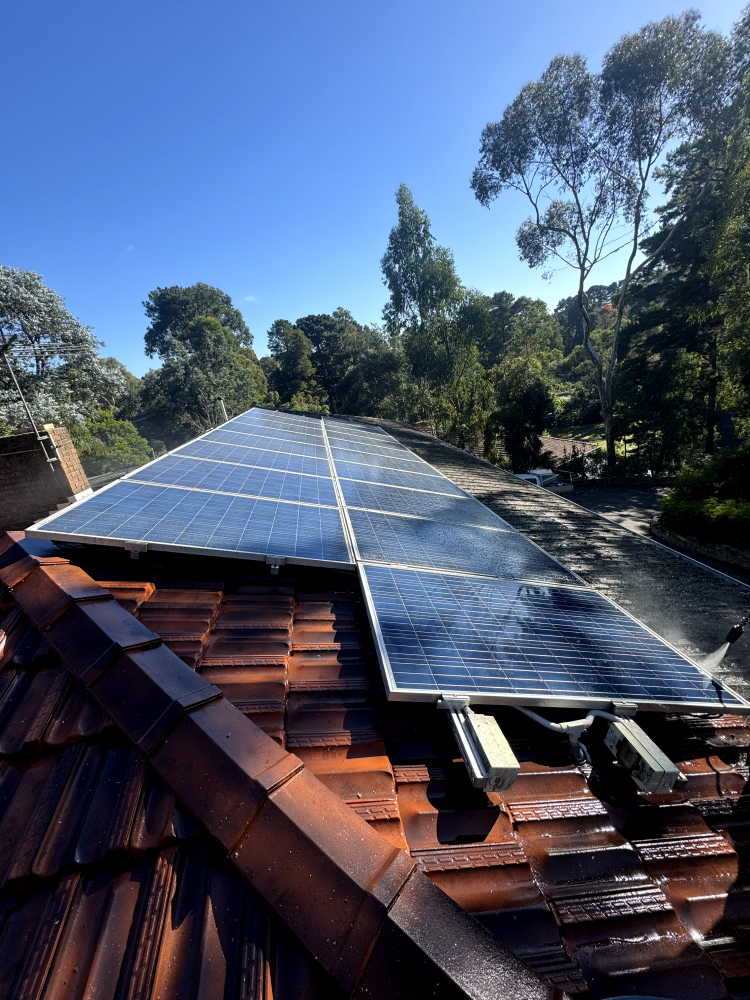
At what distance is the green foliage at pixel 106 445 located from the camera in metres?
26.2

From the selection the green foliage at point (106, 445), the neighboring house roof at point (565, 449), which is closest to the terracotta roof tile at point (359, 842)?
the neighboring house roof at point (565, 449)

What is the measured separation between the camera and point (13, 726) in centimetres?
192

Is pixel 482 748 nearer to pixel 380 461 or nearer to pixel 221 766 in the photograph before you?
pixel 221 766

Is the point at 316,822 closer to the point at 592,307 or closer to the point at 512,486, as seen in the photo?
the point at 512,486

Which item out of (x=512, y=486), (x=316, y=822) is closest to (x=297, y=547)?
(x=316, y=822)

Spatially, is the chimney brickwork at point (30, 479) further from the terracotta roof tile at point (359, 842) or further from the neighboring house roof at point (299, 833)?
the terracotta roof tile at point (359, 842)

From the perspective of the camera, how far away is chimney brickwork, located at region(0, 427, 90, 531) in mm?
6273

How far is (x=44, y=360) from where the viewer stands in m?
23.6

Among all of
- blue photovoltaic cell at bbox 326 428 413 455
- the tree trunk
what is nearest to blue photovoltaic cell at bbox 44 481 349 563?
blue photovoltaic cell at bbox 326 428 413 455

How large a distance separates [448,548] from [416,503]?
1.63 m

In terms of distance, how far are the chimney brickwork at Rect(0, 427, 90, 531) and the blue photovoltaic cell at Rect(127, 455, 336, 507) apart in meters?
2.75

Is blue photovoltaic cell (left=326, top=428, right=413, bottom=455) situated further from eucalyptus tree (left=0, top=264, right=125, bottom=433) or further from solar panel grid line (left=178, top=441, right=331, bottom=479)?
eucalyptus tree (left=0, top=264, right=125, bottom=433)

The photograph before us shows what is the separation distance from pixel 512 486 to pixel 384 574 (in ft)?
27.2

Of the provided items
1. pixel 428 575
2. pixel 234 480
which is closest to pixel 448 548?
pixel 428 575
